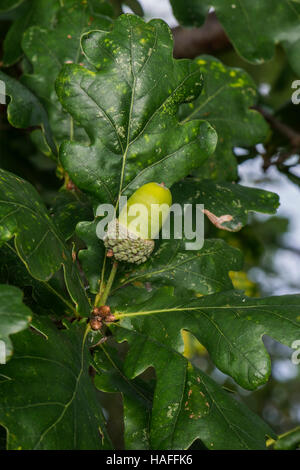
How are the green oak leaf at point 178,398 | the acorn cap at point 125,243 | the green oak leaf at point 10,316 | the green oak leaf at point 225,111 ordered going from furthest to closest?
the green oak leaf at point 225,111 → the acorn cap at point 125,243 → the green oak leaf at point 178,398 → the green oak leaf at point 10,316

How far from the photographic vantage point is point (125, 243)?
88cm

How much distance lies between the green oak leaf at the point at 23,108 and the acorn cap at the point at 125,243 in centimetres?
34

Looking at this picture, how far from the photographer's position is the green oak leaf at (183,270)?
1.00 meters

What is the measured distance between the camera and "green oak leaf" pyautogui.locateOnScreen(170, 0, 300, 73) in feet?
4.11

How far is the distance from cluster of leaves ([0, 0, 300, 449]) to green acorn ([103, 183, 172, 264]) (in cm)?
7

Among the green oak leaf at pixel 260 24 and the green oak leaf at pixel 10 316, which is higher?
the green oak leaf at pixel 260 24

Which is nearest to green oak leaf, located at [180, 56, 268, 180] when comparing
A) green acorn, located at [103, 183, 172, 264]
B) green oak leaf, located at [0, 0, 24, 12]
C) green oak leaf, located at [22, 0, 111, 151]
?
green oak leaf, located at [22, 0, 111, 151]

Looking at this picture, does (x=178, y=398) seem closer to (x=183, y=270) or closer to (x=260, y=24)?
(x=183, y=270)

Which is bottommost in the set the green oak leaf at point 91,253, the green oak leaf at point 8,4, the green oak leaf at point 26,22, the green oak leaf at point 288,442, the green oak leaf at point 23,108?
the green oak leaf at point 288,442

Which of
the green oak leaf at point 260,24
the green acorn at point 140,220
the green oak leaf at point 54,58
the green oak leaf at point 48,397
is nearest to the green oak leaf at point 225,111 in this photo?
the green oak leaf at point 260,24

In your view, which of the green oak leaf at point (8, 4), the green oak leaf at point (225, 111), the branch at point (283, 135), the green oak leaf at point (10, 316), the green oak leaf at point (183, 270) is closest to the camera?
the green oak leaf at point (10, 316)

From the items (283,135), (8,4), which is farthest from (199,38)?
(8,4)

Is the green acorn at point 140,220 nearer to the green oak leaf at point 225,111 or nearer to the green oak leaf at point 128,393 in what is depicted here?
the green oak leaf at point 128,393

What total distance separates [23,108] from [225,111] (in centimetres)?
44
